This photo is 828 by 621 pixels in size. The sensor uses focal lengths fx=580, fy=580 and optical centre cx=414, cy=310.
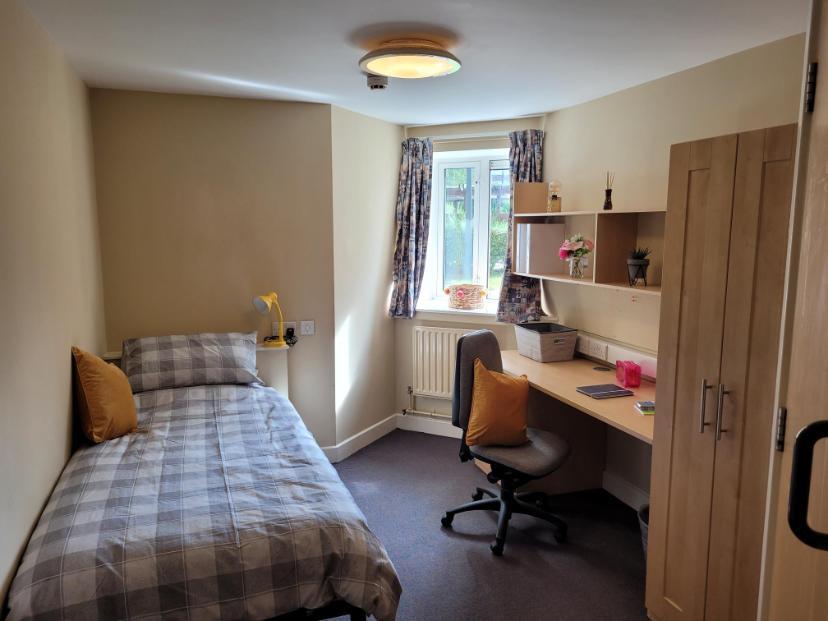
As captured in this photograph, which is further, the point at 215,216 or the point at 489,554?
the point at 215,216

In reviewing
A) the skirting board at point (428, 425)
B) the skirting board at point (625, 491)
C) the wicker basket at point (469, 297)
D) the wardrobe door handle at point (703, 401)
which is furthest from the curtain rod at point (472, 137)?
the wardrobe door handle at point (703, 401)

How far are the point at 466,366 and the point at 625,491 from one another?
1336mm

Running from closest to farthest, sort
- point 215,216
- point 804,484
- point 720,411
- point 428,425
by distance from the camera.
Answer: point 804,484, point 720,411, point 215,216, point 428,425

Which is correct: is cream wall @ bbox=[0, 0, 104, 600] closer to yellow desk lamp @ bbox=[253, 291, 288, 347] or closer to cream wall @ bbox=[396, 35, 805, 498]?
yellow desk lamp @ bbox=[253, 291, 288, 347]

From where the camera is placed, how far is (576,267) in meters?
3.60

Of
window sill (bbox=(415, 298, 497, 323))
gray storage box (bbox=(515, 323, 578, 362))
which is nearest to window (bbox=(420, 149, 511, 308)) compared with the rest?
A: window sill (bbox=(415, 298, 497, 323))

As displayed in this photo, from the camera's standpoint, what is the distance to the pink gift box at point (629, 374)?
3178mm

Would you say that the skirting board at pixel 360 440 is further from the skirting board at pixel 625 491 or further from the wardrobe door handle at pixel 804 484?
the wardrobe door handle at pixel 804 484

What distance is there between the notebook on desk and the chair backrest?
0.52 metres

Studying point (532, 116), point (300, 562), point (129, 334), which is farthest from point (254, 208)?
point (300, 562)

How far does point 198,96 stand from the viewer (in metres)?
3.65

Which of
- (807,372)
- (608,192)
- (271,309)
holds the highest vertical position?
(608,192)

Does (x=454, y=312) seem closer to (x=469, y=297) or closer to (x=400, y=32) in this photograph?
(x=469, y=297)

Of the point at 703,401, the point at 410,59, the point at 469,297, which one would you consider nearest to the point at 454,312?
the point at 469,297
